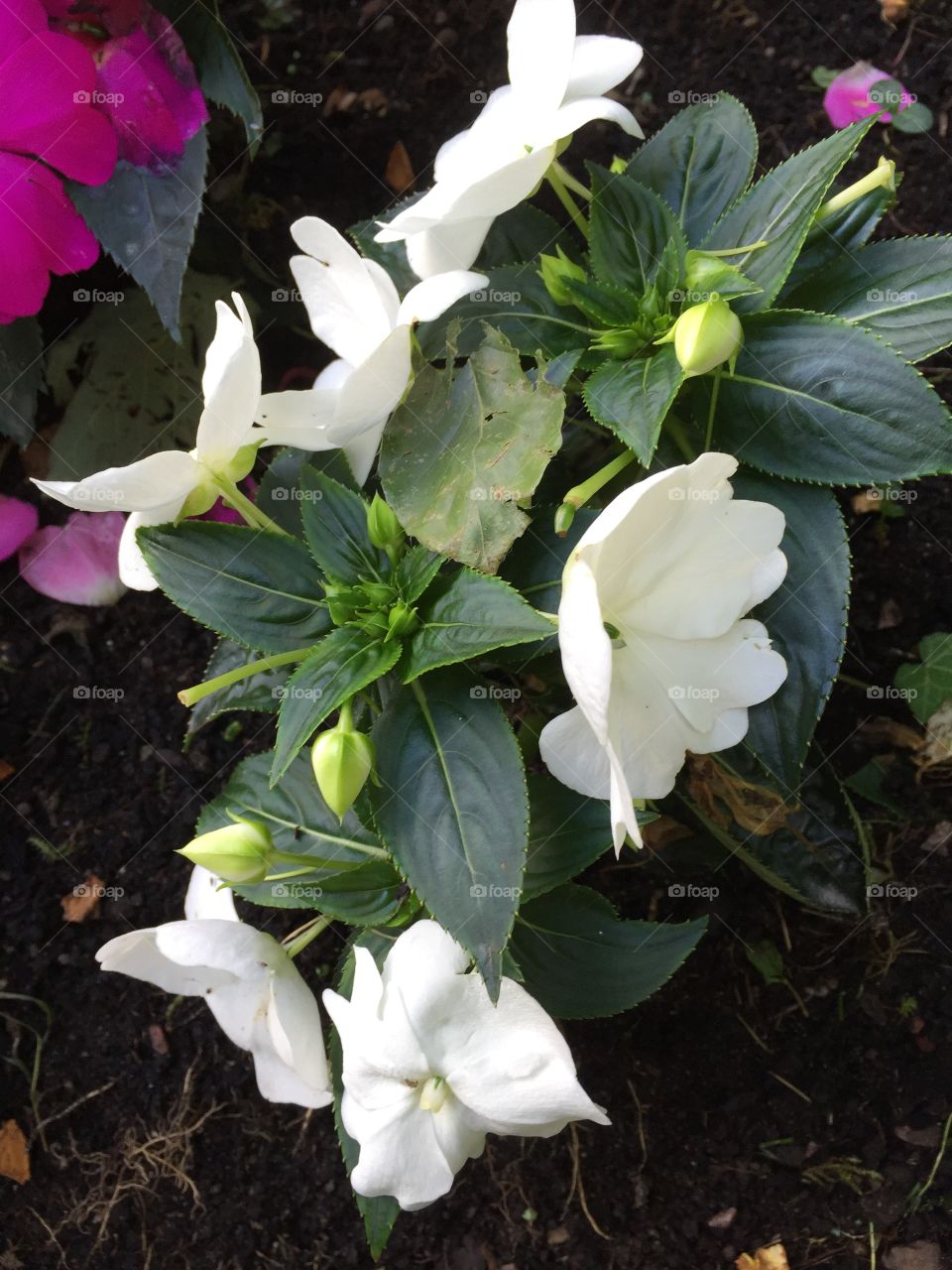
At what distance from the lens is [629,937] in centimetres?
105

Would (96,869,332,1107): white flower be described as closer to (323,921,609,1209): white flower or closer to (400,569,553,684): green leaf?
(323,921,609,1209): white flower

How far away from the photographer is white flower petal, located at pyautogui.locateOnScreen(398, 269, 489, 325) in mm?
860

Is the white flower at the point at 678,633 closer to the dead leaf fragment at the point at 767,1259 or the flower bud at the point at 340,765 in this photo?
the flower bud at the point at 340,765

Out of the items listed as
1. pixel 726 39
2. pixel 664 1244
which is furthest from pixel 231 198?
pixel 664 1244

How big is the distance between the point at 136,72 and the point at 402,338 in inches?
22.0

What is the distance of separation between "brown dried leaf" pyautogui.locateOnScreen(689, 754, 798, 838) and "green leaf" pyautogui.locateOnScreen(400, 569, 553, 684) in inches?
13.9

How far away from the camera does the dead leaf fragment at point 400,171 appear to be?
62.3 inches

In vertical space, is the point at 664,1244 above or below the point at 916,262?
below

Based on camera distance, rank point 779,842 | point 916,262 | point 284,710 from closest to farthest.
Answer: point 284,710, point 916,262, point 779,842

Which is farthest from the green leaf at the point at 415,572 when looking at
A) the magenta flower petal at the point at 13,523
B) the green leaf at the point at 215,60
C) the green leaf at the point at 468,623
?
the magenta flower petal at the point at 13,523

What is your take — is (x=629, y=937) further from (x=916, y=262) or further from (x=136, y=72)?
(x=136, y=72)

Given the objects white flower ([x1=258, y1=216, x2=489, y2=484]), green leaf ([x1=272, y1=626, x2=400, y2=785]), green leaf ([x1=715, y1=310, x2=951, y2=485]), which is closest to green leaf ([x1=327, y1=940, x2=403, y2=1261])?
green leaf ([x1=272, y1=626, x2=400, y2=785])

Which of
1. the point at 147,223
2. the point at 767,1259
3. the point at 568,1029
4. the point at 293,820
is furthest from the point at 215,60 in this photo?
the point at 767,1259

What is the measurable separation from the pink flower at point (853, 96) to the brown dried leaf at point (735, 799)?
0.92 meters
